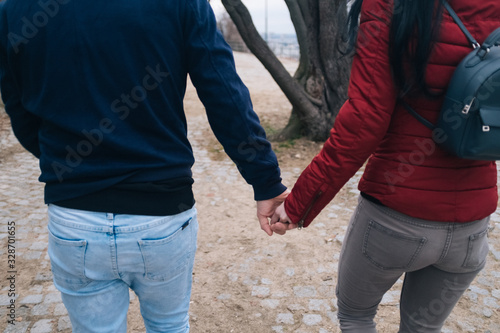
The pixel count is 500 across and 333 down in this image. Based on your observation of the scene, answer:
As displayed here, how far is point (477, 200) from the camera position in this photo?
1.67 m

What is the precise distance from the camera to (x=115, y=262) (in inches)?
57.9

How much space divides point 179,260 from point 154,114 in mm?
516

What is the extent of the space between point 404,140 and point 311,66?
18.1ft

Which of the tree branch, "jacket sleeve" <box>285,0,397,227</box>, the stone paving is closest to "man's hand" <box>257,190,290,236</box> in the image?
"jacket sleeve" <box>285,0,397,227</box>

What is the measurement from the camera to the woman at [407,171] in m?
1.49

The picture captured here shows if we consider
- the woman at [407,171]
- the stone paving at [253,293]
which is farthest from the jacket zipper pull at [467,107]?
the stone paving at [253,293]

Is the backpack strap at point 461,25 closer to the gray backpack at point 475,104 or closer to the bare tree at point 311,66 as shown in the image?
the gray backpack at point 475,104

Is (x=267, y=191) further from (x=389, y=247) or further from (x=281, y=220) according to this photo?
(x=389, y=247)

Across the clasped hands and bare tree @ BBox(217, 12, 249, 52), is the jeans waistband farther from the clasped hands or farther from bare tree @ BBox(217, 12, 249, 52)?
bare tree @ BBox(217, 12, 249, 52)

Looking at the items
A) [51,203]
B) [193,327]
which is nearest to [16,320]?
[193,327]

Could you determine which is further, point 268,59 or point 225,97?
point 268,59

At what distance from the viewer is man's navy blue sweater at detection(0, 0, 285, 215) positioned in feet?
4.41

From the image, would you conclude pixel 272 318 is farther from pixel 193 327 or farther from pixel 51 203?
pixel 51 203

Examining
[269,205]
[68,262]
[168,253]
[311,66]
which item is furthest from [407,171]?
→ [311,66]
